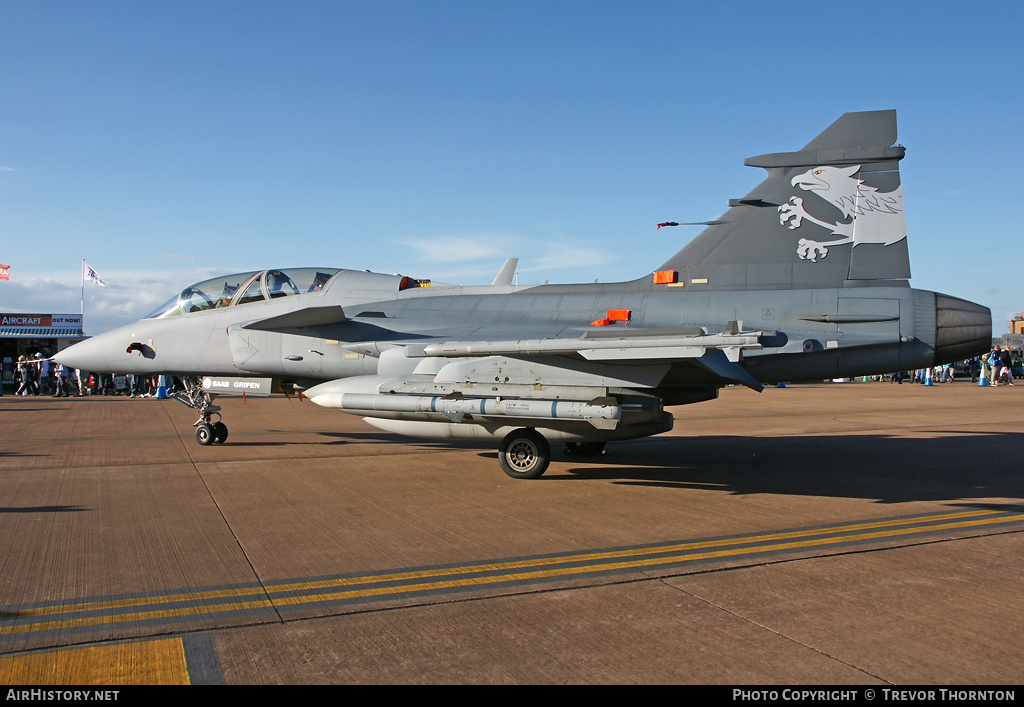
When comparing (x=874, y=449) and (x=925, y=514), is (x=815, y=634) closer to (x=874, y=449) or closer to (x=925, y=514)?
(x=925, y=514)

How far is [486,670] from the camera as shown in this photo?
3369 millimetres

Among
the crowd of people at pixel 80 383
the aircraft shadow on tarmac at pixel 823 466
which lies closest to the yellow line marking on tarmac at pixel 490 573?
the aircraft shadow on tarmac at pixel 823 466

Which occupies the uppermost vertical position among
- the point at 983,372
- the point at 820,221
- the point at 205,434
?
the point at 820,221

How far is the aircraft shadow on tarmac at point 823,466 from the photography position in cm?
831

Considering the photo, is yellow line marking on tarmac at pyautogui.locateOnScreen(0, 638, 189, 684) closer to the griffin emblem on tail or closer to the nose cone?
the griffin emblem on tail

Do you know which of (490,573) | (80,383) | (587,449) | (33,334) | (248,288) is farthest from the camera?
(33,334)

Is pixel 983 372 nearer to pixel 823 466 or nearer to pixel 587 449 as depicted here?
pixel 823 466

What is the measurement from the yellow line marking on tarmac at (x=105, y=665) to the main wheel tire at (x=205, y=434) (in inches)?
343

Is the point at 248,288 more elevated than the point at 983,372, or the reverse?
the point at 248,288

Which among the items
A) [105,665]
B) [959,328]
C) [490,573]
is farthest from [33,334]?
[959,328]

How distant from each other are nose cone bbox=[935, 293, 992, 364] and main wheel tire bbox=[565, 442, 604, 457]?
4602 millimetres

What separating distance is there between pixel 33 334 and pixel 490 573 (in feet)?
141

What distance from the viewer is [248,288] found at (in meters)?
11.2

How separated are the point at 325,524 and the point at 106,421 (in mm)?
12859
